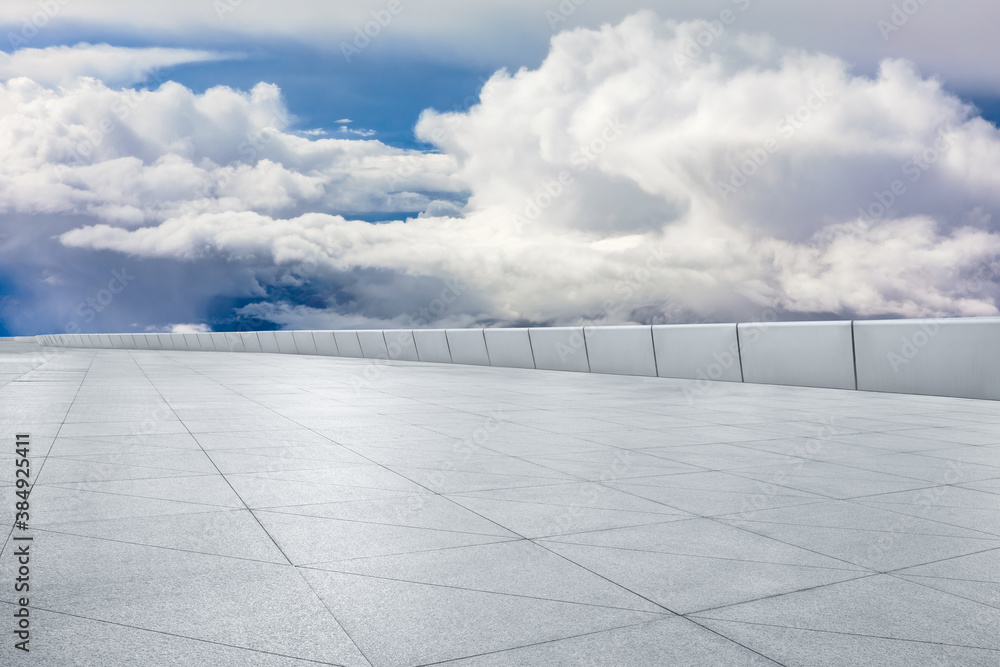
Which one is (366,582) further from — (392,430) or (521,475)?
(392,430)

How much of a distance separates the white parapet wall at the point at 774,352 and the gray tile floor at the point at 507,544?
391 cm

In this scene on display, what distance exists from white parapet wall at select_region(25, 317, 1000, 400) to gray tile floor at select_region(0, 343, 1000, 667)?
391 centimetres

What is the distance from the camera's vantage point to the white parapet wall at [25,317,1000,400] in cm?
1206

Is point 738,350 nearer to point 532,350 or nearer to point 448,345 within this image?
point 532,350

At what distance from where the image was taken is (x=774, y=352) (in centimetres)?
1469

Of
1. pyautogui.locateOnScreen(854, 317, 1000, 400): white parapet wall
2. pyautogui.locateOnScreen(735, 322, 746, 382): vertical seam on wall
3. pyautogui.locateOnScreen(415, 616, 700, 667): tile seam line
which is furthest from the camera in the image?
pyautogui.locateOnScreen(735, 322, 746, 382): vertical seam on wall

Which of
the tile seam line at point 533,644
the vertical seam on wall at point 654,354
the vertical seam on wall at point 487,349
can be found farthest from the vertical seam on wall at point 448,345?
the tile seam line at point 533,644

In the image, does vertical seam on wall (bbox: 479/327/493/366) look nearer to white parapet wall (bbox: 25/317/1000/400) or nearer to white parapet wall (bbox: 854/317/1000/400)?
white parapet wall (bbox: 25/317/1000/400)

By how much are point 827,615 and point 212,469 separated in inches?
173

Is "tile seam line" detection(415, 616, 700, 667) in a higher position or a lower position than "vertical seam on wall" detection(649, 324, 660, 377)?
higher

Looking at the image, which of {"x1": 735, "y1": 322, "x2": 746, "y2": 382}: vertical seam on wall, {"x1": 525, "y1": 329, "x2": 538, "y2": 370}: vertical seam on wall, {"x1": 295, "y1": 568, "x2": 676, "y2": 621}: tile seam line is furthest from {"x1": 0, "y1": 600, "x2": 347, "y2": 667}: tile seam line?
{"x1": 525, "y1": 329, "x2": 538, "y2": 370}: vertical seam on wall

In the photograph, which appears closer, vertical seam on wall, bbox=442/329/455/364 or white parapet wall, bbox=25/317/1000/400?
white parapet wall, bbox=25/317/1000/400

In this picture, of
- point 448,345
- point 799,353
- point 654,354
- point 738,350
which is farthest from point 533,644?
point 448,345

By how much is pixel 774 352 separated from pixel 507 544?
465 inches
